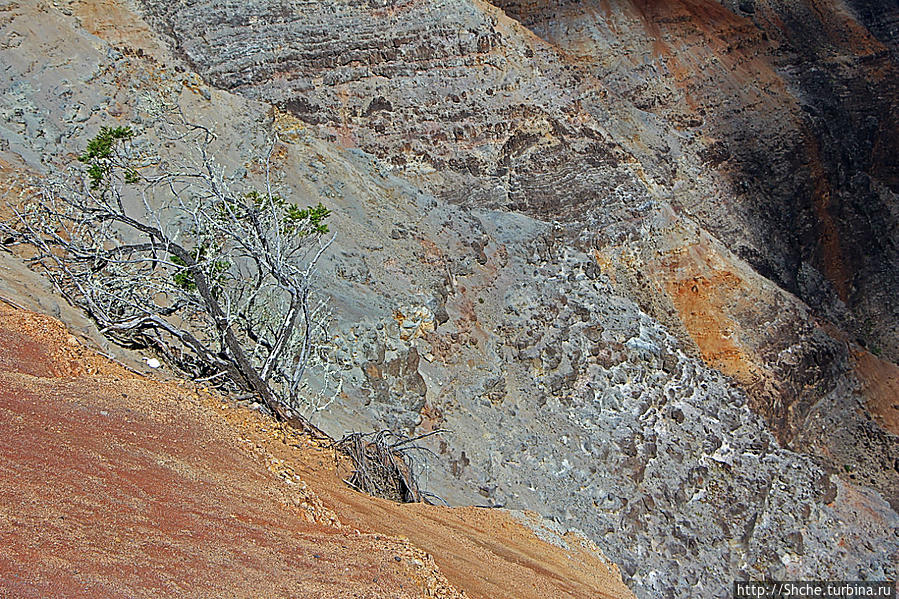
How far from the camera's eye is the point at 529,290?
14.4 meters

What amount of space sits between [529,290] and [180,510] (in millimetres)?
10457

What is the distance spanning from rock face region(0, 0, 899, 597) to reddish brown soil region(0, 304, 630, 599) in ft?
10.9

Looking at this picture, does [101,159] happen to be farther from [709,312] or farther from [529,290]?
[709,312]

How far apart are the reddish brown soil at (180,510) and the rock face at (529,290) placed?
3.31m

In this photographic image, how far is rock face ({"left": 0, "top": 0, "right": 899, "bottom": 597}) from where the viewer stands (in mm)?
11875

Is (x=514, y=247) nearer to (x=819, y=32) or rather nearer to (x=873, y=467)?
(x=873, y=467)

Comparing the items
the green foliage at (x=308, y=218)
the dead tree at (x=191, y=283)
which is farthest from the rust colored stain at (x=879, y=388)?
the green foliage at (x=308, y=218)

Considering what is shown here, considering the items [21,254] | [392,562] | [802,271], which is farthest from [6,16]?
[802,271]

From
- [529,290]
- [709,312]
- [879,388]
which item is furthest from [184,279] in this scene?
[879,388]

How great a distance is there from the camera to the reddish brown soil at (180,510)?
369 cm

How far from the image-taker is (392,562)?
463 centimetres

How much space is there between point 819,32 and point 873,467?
21295 millimetres

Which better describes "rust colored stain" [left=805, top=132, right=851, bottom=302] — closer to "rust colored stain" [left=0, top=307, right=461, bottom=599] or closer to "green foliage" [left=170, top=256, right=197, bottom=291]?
"green foliage" [left=170, top=256, right=197, bottom=291]

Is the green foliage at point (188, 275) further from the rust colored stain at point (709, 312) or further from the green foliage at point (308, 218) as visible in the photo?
the rust colored stain at point (709, 312)
